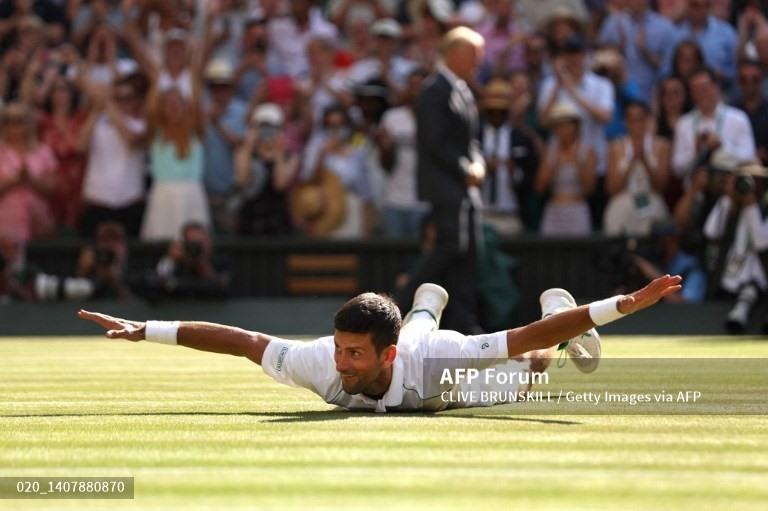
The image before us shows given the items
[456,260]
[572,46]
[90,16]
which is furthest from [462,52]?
[90,16]

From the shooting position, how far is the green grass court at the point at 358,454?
503 cm

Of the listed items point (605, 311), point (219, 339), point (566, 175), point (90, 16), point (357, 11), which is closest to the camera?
point (605, 311)

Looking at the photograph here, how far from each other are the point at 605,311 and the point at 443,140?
6.17 m

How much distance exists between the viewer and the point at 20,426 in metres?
7.27

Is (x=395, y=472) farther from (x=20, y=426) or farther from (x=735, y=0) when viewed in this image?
(x=735, y=0)

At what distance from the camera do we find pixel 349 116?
1767cm

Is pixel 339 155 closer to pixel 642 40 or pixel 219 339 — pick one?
pixel 642 40

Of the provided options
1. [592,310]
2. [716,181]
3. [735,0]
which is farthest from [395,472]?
[735,0]

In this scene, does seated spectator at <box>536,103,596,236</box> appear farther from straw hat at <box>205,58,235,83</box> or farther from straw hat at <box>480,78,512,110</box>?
straw hat at <box>205,58,235,83</box>

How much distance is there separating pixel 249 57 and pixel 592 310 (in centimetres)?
1134

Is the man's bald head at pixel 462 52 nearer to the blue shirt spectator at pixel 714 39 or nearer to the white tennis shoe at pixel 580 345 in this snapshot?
the white tennis shoe at pixel 580 345

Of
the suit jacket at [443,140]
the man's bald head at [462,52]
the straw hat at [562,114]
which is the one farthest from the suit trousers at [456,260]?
the straw hat at [562,114]

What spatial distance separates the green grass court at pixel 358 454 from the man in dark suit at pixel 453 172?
13.1ft

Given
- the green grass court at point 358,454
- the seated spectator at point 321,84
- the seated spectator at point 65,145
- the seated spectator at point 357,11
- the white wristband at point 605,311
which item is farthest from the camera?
the seated spectator at point 357,11
